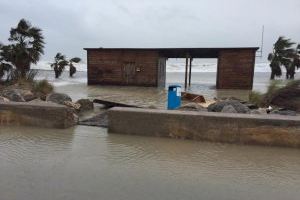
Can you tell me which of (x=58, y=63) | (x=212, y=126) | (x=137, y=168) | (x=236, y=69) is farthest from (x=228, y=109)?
(x=58, y=63)

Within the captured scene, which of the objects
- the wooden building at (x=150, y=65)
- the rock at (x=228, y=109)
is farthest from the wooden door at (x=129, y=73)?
the rock at (x=228, y=109)

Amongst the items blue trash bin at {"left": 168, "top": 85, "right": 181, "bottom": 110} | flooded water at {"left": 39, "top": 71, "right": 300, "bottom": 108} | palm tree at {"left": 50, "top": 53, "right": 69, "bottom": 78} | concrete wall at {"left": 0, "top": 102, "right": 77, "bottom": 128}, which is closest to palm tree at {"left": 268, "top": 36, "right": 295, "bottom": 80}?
flooded water at {"left": 39, "top": 71, "right": 300, "bottom": 108}

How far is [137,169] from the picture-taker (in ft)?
15.6

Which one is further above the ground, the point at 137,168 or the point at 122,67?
the point at 122,67

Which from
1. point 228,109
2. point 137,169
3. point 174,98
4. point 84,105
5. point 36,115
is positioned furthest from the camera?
point 84,105

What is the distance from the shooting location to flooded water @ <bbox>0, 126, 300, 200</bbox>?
3943mm

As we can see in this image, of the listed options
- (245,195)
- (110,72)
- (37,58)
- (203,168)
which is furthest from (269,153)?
(110,72)

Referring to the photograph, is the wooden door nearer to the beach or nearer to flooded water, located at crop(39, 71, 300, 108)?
flooded water, located at crop(39, 71, 300, 108)

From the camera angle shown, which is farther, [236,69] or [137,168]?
[236,69]

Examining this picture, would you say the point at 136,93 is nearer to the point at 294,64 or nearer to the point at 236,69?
the point at 236,69

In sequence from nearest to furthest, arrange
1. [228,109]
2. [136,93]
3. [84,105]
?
[228,109] → [84,105] → [136,93]

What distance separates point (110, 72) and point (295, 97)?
15478mm

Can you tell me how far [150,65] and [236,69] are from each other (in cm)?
595

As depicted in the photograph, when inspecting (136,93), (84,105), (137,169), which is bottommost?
(137,169)
